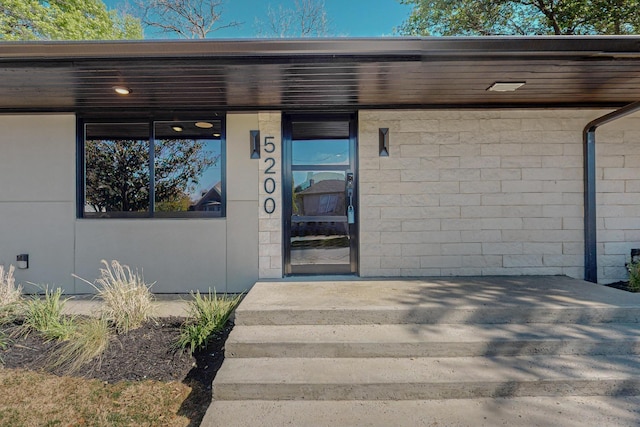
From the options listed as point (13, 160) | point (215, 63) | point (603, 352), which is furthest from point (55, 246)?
point (603, 352)

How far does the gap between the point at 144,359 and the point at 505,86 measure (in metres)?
4.62

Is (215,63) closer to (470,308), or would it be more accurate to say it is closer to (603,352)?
(470,308)

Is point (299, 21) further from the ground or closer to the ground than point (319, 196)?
further from the ground

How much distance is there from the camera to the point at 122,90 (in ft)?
12.2

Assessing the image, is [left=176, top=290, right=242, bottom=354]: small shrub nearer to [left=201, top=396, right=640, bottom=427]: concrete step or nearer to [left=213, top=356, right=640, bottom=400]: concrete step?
[left=213, top=356, right=640, bottom=400]: concrete step

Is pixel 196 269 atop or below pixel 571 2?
below

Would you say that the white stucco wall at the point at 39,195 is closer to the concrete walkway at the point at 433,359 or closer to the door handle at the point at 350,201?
the concrete walkway at the point at 433,359

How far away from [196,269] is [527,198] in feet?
15.3

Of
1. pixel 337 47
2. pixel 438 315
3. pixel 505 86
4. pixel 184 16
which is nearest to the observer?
pixel 337 47

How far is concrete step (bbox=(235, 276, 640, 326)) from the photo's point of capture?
2.99m

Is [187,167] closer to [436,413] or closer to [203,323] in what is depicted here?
[203,323]

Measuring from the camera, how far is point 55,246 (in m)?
4.43

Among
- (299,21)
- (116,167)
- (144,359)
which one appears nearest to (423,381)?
(144,359)

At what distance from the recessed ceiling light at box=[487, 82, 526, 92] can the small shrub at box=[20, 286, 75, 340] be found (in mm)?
5076
